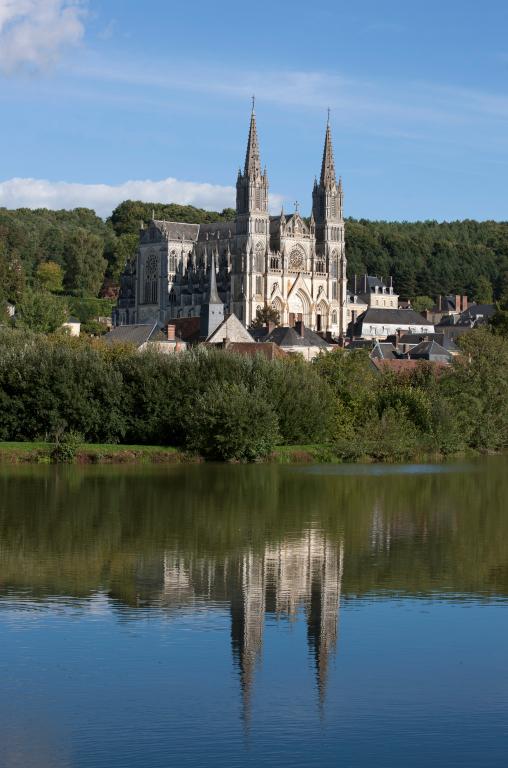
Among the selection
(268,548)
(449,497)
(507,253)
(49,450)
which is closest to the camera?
(268,548)

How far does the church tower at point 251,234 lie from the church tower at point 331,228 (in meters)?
7.48

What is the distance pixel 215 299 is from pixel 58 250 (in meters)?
69.3

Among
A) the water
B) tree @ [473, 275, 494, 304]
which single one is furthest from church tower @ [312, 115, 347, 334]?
the water

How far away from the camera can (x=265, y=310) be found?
11906cm

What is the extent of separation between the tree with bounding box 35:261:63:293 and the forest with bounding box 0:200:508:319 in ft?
3.40

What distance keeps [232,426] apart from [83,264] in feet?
348

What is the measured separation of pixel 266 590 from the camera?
20859 millimetres

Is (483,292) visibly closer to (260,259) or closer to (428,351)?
(260,259)

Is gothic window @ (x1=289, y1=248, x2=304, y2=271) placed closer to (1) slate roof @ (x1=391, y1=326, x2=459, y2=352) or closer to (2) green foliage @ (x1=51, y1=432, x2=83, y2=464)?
(1) slate roof @ (x1=391, y1=326, x2=459, y2=352)

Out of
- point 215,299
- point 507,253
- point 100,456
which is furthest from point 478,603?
point 507,253

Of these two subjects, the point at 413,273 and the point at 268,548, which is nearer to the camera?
the point at 268,548

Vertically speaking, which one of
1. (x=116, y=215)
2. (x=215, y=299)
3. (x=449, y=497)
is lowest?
(x=449, y=497)

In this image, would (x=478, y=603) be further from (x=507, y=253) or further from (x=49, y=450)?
(x=507, y=253)

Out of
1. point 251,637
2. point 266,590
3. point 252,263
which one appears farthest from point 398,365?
point 251,637
